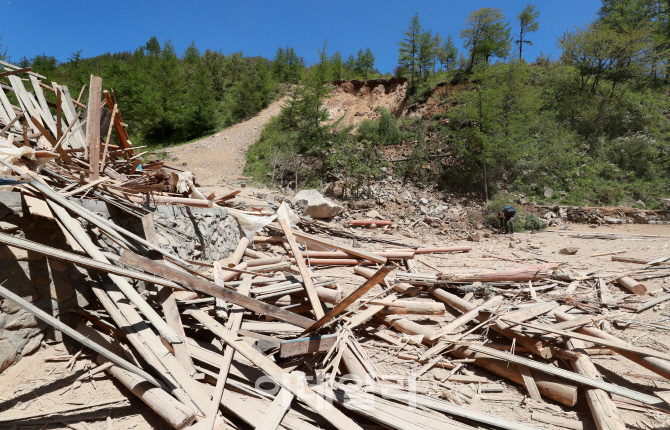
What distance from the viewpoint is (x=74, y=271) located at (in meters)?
2.96

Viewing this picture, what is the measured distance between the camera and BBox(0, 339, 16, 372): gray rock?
2416 mm

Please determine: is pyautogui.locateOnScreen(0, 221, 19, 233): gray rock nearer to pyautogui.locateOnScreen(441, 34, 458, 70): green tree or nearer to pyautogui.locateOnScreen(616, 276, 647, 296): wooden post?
pyautogui.locateOnScreen(616, 276, 647, 296): wooden post

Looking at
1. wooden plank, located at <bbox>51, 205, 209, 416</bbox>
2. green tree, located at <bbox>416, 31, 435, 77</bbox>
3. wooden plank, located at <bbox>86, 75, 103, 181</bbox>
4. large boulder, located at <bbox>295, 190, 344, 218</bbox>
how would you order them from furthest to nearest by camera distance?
green tree, located at <bbox>416, 31, 435, 77</bbox> < large boulder, located at <bbox>295, 190, 344, 218</bbox> < wooden plank, located at <bbox>86, 75, 103, 181</bbox> < wooden plank, located at <bbox>51, 205, 209, 416</bbox>

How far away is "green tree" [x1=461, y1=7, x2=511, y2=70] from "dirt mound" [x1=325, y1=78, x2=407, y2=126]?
5.89 meters

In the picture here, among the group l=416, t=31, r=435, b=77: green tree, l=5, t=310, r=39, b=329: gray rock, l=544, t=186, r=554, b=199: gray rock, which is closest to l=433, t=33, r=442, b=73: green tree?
l=416, t=31, r=435, b=77: green tree

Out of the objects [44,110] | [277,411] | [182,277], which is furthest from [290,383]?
[44,110]

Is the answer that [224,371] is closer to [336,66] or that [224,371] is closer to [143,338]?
[143,338]

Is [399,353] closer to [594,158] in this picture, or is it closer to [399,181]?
[399,181]

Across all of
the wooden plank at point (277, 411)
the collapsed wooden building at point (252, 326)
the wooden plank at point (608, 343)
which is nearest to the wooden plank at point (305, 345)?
the collapsed wooden building at point (252, 326)

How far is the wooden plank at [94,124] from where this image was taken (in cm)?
379

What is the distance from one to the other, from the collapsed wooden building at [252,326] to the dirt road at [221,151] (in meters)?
14.3

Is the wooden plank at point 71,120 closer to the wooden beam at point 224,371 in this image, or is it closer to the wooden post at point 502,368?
the wooden beam at point 224,371

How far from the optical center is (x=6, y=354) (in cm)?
244

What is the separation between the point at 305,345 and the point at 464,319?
2.01 m
